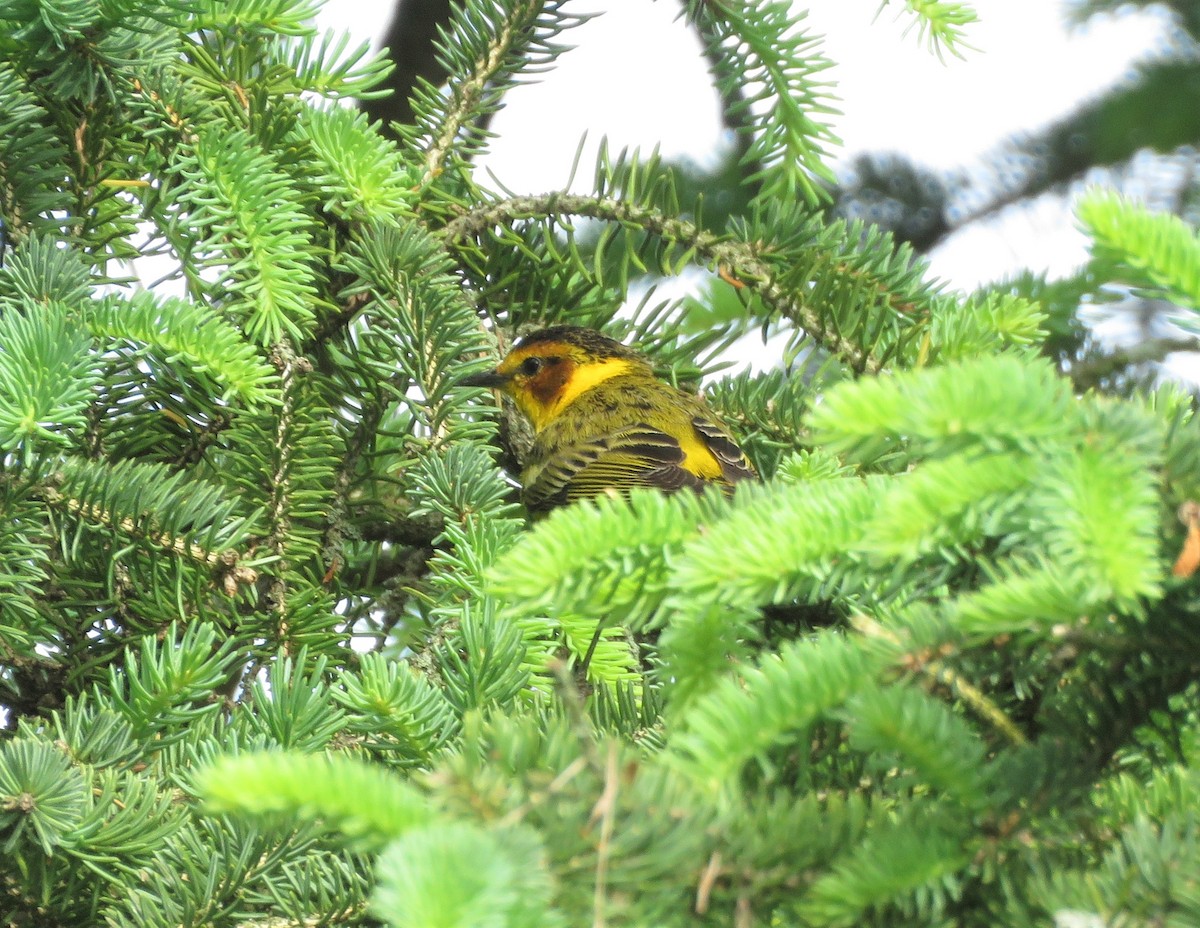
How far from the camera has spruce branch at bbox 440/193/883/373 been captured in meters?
2.77

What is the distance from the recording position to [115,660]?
2252mm

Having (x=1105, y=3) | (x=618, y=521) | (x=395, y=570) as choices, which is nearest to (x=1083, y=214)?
(x=618, y=521)

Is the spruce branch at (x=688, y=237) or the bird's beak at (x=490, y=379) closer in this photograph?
the spruce branch at (x=688, y=237)

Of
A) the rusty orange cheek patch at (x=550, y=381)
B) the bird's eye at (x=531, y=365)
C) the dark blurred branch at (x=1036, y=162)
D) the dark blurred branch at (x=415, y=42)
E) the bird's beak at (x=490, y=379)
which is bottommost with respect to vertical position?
the bird's beak at (x=490, y=379)

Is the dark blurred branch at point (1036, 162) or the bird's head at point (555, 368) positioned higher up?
the dark blurred branch at point (1036, 162)

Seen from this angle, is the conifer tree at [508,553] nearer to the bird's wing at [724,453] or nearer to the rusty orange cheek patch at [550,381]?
the bird's wing at [724,453]

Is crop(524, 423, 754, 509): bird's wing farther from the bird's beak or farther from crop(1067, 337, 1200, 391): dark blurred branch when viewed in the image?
crop(1067, 337, 1200, 391): dark blurred branch

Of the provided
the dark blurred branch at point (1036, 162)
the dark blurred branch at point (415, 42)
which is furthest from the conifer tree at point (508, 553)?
the dark blurred branch at point (415, 42)

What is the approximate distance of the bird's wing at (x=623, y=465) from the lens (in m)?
3.93

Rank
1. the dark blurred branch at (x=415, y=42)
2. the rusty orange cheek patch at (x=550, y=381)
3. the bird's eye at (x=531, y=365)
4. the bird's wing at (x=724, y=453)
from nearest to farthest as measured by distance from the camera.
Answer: the bird's wing at (x=724, y=453), the bird's eye at (x=531, y=365), the rusty orange cheek patch at (x=550, y=381), the dark blurred branch at (x=415, y=42)

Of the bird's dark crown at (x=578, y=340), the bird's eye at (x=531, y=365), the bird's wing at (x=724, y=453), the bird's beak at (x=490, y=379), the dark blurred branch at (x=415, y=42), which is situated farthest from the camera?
the dark blurred branch at (x=415, y=42)

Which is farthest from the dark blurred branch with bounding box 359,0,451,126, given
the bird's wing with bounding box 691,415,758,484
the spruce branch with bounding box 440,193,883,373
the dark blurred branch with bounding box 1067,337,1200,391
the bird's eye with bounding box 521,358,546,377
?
the dark blurred branch with bounding box 1067,337,1200,391

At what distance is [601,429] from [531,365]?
0.65m

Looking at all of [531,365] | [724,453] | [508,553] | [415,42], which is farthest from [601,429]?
[508,553]
